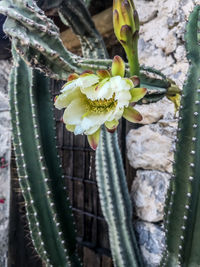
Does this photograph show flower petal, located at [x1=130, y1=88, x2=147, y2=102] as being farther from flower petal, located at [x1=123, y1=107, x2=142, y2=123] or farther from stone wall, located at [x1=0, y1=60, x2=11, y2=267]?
stone wall, located at [x1=0, y1=60, x2=11, y2=267]

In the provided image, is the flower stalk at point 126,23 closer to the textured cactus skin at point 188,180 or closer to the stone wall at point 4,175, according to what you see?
the textured cactus skin at point 188,180

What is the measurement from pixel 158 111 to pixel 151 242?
56cm

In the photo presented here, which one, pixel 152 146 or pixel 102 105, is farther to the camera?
pixel 152 146

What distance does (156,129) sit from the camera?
4.02ft

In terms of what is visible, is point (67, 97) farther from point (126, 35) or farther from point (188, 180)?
point (188, 180)

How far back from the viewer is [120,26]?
54 centimetres

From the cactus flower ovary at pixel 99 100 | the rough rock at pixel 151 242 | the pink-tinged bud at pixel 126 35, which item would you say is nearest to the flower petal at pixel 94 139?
the cactus flower ovary at pixel 99 100

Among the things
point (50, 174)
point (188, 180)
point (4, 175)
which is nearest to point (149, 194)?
point (50, 174)

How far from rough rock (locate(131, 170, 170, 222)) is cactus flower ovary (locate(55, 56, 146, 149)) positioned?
0.74 metres

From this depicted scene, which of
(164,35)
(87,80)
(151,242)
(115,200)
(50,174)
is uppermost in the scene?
(164,35)

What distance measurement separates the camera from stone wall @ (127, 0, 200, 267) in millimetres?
1161

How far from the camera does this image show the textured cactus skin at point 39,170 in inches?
39.0

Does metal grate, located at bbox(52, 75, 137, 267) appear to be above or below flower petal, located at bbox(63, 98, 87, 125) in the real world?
below

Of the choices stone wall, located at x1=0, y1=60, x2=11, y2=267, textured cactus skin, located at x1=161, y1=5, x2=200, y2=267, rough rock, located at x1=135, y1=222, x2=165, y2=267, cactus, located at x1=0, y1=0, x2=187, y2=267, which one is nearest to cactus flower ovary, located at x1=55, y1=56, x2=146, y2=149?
textured cactus skin, located at x1=161, y1=5, x2=200, y2=267
